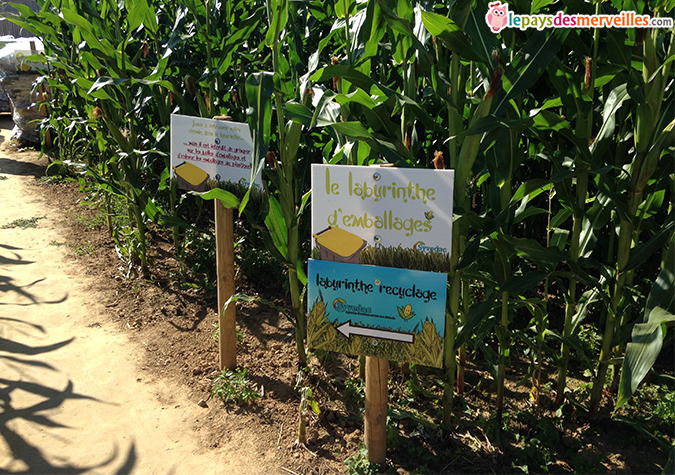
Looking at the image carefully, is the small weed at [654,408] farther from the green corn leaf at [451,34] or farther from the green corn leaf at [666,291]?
the green corn leaf at [451,34]

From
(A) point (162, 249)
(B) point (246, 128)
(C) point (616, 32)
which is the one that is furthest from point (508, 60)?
(A) point (162, 249)

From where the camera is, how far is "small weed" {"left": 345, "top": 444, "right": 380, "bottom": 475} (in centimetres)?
226

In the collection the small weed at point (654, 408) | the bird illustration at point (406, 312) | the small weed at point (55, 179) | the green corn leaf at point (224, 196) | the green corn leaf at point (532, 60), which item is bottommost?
the small weed at point (654, 408)

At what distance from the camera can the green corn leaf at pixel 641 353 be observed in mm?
1663

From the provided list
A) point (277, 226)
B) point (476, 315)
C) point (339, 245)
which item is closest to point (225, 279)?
point (277, 226)

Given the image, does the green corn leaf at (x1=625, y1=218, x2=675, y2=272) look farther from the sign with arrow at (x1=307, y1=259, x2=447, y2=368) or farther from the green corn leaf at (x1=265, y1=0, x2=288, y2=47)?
the green corn leaf at (x1=265, y1=0, x2=288, y2=47)

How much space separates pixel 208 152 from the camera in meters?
2.89

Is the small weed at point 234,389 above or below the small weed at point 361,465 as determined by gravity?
above

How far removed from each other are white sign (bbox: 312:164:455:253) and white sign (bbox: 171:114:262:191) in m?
0.77

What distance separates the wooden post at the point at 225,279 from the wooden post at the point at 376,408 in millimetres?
1083

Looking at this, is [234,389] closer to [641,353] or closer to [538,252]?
[538,252]

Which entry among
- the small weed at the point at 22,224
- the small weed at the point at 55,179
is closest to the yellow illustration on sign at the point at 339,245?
the small weed at the point at 22,224

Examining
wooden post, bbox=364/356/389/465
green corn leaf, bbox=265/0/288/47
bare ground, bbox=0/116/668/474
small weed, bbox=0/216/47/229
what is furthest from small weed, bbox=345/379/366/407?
small weed, bbox=0/216/47/229

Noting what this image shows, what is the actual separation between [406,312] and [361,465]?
0.81 meters
